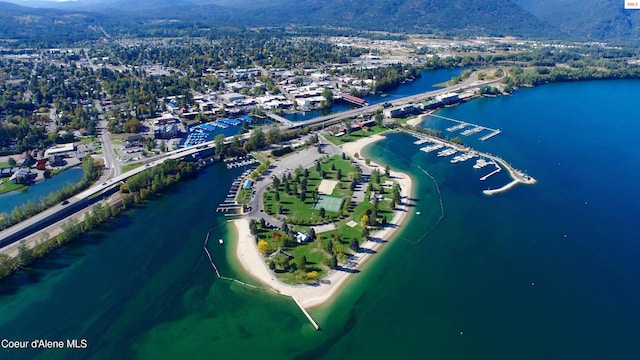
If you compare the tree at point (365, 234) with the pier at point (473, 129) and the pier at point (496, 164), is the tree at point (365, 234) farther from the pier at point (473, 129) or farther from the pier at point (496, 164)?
the pier at point (473, 129)

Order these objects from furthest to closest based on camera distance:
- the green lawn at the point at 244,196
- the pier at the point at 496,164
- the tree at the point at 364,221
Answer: the pier at the point at 496,164, the green lawn at the point at 244,196, the tree at the point at 364,221

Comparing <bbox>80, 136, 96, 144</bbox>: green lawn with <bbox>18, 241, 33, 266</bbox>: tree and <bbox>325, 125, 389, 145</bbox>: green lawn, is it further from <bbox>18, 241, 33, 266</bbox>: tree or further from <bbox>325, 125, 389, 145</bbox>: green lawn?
<bbox>325, 125, 389, 145</bbox>: green lawn

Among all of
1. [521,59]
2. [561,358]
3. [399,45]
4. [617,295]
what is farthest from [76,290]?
[399,45]

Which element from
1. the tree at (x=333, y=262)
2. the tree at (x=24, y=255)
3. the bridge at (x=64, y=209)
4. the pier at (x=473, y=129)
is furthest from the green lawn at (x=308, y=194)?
the pier at (x=473, y=129)

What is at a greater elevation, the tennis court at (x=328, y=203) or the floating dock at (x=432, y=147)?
the floating dock at (x=432, y=147)

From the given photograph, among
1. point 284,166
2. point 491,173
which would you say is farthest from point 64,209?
point 491,173

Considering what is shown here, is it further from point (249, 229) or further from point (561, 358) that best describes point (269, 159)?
point (561, 358)
